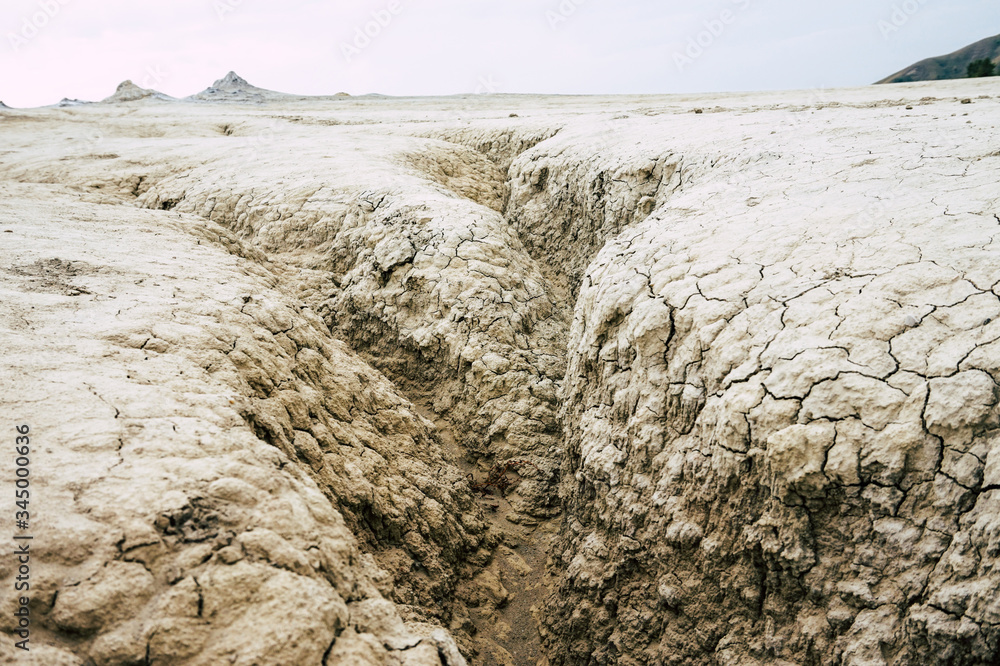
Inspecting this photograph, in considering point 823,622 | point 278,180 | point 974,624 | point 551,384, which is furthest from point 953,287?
point 278,180

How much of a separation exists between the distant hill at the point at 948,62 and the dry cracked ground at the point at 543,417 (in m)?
35.0

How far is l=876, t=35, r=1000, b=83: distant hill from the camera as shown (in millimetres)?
32125

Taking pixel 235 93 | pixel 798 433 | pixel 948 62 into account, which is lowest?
pixel 798 433

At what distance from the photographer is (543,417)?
14.9ft

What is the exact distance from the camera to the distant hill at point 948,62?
32125 mm

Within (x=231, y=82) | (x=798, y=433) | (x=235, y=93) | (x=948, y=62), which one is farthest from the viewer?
(x=948, y=62)

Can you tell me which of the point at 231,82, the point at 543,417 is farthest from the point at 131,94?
the point at 543,417

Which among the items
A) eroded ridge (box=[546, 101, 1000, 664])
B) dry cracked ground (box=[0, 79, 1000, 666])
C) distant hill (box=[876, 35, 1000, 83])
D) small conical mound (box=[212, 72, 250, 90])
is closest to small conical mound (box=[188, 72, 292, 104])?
small conical mound (box=[212, 72, 250, 90])

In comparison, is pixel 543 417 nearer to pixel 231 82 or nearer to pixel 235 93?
pixel 235 93

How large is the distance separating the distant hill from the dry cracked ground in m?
35.0

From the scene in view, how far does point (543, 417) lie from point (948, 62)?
1675 inches

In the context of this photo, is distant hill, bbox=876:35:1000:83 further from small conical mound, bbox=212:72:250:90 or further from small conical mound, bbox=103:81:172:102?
small conical mound, bbox=103:81:172:102

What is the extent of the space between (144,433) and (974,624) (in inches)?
120

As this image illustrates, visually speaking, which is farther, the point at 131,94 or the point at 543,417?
the point at 131,94
